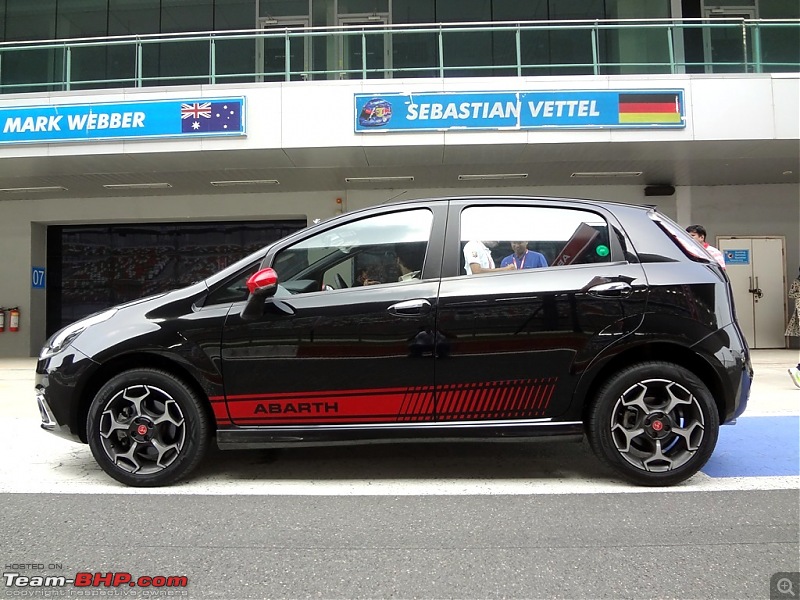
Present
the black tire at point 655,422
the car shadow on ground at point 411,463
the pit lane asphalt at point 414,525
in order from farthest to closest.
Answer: the car shadow on ground at point 411,463
the black tire at point 655,422
the pit lane asphalt at point 414,525

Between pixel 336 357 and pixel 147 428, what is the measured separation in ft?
4.21

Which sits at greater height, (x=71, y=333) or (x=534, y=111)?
(x=534, y=111)

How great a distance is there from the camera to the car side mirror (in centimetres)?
327

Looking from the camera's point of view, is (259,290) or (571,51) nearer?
(259,290)

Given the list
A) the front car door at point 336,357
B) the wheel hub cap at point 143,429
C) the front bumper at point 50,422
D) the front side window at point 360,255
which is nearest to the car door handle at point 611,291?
the front car door at point 336,357

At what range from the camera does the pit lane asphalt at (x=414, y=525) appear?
7.91 feet

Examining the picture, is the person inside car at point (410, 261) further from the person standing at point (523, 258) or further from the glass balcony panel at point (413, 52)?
the glass balcony panel at point (413, 52)

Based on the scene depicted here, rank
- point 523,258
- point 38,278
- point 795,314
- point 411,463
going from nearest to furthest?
point 523,258, point 411,463, point 795,314, point 38,278

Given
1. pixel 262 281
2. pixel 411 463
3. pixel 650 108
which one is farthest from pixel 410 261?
pixel 650 108

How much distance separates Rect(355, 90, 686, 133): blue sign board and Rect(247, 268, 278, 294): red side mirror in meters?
6.40

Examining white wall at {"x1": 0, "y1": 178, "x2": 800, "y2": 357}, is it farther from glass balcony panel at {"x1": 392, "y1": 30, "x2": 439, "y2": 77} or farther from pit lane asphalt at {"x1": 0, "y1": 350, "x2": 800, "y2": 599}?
pit lane asphalt at {"x1": 0, "y1": 350, "x2": 800, "y2": 599}

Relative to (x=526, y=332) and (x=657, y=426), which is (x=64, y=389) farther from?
(x=657, y=426)

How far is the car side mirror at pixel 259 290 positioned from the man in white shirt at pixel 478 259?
4.03 ft

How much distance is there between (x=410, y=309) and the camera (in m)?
3.38
